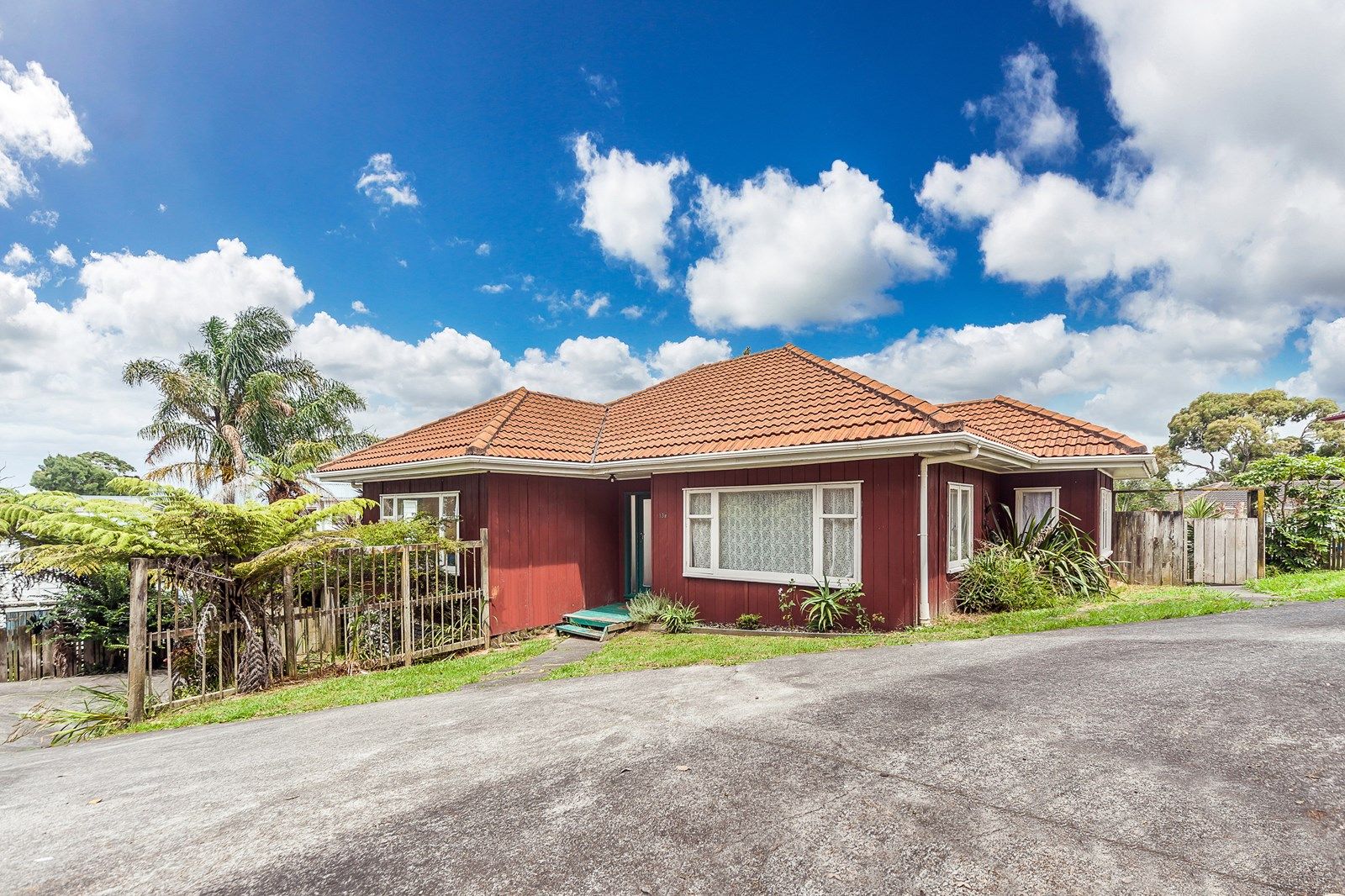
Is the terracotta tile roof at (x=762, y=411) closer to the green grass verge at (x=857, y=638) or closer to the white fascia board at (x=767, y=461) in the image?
the white fascia board at (x=767, y=461)

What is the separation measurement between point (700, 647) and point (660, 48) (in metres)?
10.1

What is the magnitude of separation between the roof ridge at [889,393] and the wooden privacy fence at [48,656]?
13.7 metres

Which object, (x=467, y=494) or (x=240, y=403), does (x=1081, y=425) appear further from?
(x=240, y=403)

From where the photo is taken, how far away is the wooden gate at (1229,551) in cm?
1295

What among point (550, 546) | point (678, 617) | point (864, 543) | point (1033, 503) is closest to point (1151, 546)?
point (1033, 503)

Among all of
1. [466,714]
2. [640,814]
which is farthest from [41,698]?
[640,814]

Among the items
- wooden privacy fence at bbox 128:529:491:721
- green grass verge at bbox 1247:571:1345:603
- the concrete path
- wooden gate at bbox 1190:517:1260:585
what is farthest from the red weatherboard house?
green grass verge at bbox 1247:571:1345:603

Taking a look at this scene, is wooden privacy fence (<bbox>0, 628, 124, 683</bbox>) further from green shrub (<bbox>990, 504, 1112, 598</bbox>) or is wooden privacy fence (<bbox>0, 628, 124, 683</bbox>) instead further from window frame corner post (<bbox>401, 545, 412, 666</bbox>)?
green shrub (<bbox>990, 504, 1112, 598</bbox>)

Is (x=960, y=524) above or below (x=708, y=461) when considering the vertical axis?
below

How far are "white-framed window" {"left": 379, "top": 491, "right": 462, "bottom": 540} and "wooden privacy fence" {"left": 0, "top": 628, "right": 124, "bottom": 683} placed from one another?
5.07m

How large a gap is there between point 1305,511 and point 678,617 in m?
13.2

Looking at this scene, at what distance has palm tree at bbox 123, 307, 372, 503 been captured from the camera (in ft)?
73.7

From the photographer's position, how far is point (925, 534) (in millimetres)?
9141

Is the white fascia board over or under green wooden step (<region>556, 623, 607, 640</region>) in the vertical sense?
over
